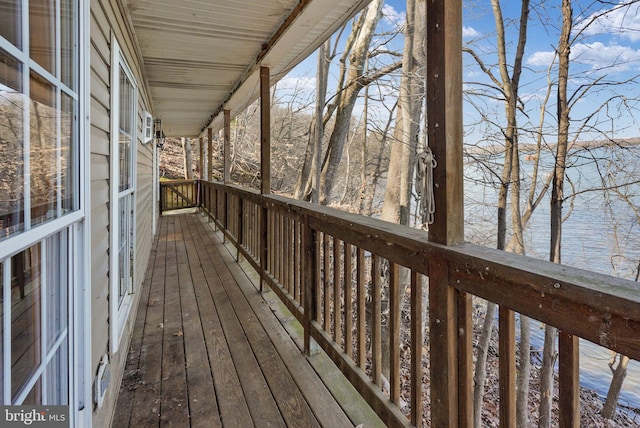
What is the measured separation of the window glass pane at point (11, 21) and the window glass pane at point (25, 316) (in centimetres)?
51

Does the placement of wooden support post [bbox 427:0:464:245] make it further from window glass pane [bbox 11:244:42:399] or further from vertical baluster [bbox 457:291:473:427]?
window glass pane [bbox 11:244:42:399]

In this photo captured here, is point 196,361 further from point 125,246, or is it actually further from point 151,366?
point 125,246

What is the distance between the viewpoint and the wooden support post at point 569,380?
88 centimetres

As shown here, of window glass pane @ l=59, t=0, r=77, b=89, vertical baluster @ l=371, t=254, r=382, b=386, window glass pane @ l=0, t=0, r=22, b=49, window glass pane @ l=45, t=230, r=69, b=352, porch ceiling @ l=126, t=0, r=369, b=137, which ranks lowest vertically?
vertical baluster @ l=371, t=254, r=382, b=386

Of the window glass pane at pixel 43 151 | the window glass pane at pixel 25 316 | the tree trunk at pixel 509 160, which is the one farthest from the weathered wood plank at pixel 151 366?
the tree trunk at pixel 509 160

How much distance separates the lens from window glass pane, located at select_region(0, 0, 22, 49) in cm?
77

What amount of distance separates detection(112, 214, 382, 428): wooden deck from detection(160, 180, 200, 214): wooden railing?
7917 millimetres

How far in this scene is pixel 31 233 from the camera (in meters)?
0.89

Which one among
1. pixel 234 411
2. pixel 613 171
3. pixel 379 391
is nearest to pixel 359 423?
pixel 379 391

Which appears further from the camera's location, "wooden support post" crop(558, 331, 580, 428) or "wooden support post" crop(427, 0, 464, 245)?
"wooden support post" crop(427, 0, 464, 245)

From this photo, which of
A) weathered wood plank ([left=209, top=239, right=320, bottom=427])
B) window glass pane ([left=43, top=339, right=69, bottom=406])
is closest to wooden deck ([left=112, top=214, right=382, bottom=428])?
weathered wood plank ([left=209, top=239, right=320, bottom=427])

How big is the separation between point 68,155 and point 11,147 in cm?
44

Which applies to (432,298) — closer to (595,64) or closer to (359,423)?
(359,423)

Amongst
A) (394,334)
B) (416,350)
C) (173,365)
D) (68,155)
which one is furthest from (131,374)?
(416,350)
